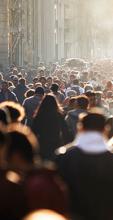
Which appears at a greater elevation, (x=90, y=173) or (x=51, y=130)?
(x=51, y=130)

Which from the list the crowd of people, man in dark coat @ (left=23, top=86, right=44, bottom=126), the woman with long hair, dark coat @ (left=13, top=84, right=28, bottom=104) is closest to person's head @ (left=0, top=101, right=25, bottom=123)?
the crowd of people

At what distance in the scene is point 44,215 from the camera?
4363 millimetres

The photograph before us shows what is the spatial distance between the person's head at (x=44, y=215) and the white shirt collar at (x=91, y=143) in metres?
2.36

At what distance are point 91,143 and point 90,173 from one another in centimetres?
20

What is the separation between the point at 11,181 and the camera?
507cm

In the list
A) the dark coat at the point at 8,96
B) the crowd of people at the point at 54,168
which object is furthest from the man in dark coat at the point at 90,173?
the dark coat at the point at 8,96

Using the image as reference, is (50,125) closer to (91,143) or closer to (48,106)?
(48,106)

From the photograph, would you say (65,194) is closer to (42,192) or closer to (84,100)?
(42,192)

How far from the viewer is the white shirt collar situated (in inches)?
271

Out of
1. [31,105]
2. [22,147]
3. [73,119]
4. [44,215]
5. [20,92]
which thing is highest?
[20,92]

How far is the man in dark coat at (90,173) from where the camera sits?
21.9ft

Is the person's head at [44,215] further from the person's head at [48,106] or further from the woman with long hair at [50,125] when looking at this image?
the person's head at [48,106]

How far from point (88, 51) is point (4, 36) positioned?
78834mm

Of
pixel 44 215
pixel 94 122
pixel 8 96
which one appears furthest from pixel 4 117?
pixel 8 96
